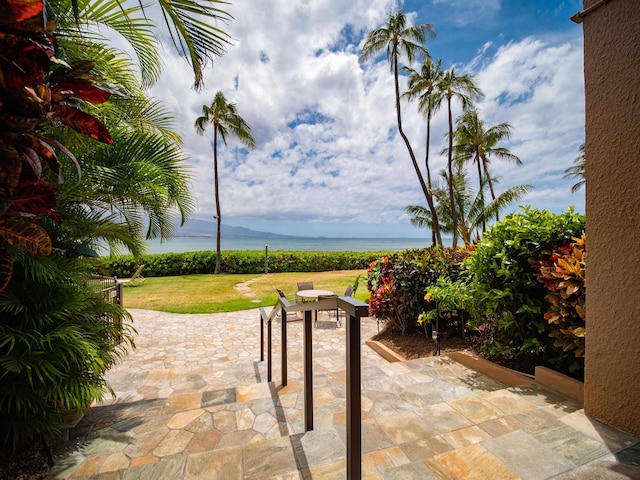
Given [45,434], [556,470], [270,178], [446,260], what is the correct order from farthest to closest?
[270,178]
[446,260]
[45,434]
[556,470]

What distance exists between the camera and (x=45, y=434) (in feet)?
6.91

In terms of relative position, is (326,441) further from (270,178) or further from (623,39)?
(270,178)

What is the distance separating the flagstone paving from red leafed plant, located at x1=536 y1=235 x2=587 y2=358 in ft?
1.57

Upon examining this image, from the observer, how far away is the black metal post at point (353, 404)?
1.42m

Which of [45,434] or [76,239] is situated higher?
[76,239]

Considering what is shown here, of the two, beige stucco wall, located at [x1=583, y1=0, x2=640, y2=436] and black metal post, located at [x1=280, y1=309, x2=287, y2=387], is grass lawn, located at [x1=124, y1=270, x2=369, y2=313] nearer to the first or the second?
black metal post, located at [x1=280, y1=309, x2=287, y2=387]

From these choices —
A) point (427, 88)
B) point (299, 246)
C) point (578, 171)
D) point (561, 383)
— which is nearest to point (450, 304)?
point (561, 383)

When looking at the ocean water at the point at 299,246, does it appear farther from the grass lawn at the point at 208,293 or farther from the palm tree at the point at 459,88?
the palm tree at the point at 459,88

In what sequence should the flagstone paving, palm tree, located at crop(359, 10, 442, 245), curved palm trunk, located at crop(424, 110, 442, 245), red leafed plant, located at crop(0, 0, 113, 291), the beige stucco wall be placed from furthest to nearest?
1. curved palm trunk, located at crop(424, 110, 442, 245)
2. palm tree, located at crop(359, 10, 442, 245)
3. the beige stucco wall
4. the flagstone paving
5. red leafed plant, located at crop(0, 0, 113, 291)

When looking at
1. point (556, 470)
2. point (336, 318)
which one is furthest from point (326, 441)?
point (336, 318)

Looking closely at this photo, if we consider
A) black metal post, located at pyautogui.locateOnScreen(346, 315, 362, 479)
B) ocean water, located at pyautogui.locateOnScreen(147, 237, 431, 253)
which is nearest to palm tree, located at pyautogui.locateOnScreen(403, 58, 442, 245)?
black metal post, located at pyautogui.locateOnScreen(346, 315, 362, 479)

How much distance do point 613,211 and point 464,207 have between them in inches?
731

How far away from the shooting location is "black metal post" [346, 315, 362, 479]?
142 cm

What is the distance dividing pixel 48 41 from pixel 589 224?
9.50 ft
